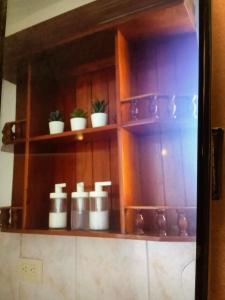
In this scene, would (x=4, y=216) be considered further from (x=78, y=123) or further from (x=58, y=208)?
(x=78, y=123)

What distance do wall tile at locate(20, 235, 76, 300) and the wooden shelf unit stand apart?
53 millimetres

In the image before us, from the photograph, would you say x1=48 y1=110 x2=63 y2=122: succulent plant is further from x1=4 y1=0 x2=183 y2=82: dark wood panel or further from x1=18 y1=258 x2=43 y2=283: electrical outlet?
x1=18 y1=258 x2=43 y2=283: electrical outlet

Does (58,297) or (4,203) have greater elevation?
(4,203)

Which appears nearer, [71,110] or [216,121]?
[216,121]

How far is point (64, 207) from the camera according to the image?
63 centimetres

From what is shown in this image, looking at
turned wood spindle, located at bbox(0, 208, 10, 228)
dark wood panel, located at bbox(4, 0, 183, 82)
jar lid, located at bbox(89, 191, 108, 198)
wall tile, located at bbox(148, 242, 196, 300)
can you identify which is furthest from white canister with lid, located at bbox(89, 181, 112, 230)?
dark wood panel, located at bbox(4, 0, 183, 82)

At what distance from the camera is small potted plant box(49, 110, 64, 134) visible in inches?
26.3

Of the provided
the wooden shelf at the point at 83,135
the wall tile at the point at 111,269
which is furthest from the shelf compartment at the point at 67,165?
the wall tile at the point at 111,269

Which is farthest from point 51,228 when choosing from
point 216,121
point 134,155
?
point 216,121

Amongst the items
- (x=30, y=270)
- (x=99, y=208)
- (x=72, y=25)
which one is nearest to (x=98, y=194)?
(x=99, y=208)

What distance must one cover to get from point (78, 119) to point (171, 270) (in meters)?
0.40

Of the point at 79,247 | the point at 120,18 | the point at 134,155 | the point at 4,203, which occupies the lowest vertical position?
the point at 79,247

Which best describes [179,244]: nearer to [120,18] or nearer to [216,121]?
[216,121]

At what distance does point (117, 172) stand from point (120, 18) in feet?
1.20
